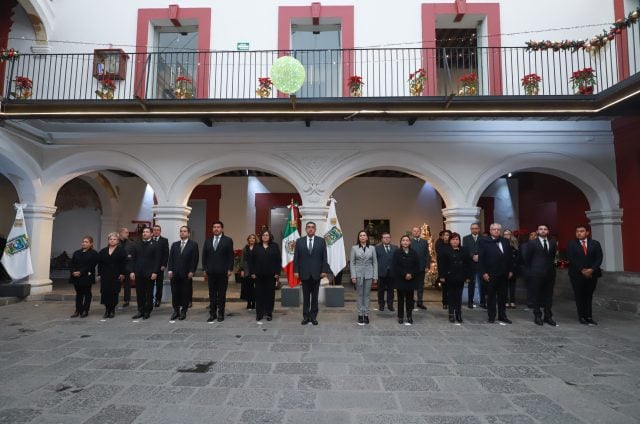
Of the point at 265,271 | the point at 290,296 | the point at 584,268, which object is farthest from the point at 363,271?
the point at 584,268

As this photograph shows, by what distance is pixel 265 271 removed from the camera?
6.23 metres

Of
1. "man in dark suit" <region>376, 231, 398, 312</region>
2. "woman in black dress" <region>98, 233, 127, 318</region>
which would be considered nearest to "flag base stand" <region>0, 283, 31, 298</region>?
"woman in black dress" <region>98, 233, 127, 318</region>

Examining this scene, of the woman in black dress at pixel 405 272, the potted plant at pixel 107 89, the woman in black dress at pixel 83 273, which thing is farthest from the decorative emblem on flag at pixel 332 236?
the potted plant at pixel 107 89

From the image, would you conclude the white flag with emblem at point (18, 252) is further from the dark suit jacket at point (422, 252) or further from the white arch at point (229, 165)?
the dark suit jacket at point (422, 252)

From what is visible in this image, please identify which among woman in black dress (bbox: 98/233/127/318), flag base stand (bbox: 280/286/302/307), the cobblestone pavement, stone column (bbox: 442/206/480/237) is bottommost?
the cobblestone pavement

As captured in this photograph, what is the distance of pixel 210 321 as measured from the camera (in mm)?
6133

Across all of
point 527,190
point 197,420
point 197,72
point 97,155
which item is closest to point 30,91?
point 97,155

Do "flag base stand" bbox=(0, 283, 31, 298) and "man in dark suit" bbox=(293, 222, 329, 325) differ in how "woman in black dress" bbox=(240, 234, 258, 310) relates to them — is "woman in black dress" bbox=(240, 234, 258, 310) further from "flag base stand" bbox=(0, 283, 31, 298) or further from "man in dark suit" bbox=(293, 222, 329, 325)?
"flag base stand" bbox=(0, 283, 31, 298)

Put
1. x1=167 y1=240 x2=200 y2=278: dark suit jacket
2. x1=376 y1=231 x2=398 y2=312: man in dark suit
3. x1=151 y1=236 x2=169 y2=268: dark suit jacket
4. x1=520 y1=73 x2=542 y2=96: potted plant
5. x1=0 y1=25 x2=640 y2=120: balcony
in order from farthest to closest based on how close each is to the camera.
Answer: x1=520 y1=73 x2=542 y2=96: potted plant, x1=376 y1=231 x2=398 y2=312: man in dark suit, x1=0 y1=25 x2=640 y2=120: balcony, x1=151 y1=236 x2=169 y2=268: dark suit jacket, x1=167 y1=240 x2=200 y2=278: dark suit jacket

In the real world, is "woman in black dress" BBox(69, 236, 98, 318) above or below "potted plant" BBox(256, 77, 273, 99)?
below

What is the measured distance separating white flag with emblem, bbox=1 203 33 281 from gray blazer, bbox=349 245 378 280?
24.1 feet

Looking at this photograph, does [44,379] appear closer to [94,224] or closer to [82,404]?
[82,404]

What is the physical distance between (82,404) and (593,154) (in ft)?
32.9

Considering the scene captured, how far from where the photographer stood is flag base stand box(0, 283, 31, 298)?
8.02m
